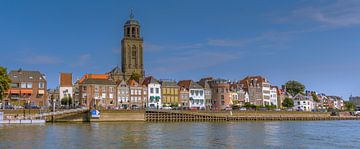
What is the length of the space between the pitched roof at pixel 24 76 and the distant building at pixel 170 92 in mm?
31734

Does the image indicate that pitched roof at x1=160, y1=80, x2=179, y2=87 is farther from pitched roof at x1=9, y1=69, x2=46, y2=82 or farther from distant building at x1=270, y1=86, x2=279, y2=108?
distant building at x1=270, y1=86, x2=279, y2=108

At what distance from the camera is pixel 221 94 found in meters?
130

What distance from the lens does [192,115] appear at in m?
96.4

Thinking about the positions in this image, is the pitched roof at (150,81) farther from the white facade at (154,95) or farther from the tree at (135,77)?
the tree at (135,77)

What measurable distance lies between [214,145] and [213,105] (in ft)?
293

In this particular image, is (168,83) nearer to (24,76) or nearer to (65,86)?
(65,86)

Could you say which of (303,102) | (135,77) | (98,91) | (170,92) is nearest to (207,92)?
(170,92)

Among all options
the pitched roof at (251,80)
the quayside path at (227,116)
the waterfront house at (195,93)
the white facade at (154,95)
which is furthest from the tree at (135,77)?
the pitched roof at (251,80)

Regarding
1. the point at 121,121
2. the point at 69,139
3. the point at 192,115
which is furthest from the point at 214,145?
the point at 192,115

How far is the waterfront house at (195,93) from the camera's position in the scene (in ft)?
411

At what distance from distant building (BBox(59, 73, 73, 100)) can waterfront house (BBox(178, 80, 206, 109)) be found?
3215 cm

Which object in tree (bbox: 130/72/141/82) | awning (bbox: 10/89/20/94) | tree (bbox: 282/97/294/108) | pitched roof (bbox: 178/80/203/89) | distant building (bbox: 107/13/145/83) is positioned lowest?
tree (bbox: 282/97/294/108)

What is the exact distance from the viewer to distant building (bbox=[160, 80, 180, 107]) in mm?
119250

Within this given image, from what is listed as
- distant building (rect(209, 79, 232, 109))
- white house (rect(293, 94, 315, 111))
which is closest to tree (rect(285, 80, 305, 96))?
white house (rect(293, 94, 315, 111))
